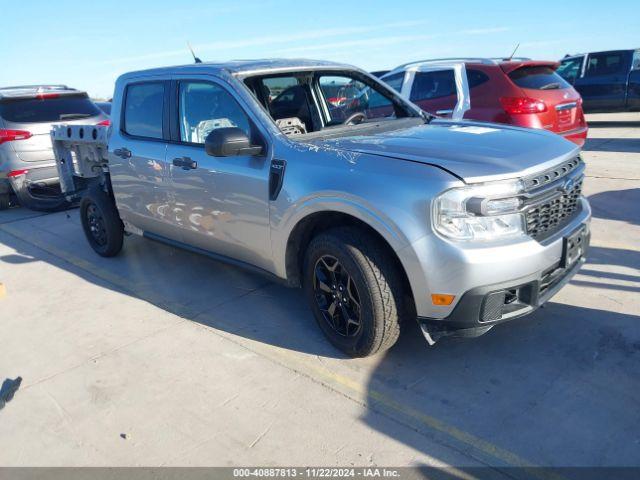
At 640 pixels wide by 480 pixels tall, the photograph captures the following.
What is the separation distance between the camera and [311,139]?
11.9 ft

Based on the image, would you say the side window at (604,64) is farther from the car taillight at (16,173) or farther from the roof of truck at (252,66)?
the car taillight at (16,173)

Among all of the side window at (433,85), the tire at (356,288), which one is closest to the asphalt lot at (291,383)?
the tire at (356,288)

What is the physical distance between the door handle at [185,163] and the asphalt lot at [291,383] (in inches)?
45.0

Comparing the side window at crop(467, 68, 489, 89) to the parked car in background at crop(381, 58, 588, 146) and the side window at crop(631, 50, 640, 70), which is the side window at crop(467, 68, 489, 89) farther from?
the side window at crop(631, 50, 640, 70)

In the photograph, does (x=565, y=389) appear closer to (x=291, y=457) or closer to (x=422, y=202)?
(x=422, y=202)

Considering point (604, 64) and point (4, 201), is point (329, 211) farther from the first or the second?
point (604, 64)

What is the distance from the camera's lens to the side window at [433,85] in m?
7.37

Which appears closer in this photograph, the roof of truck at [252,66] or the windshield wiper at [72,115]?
the roof of truck at [252,66]

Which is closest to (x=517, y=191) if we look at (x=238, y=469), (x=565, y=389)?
(x=565, y=389)

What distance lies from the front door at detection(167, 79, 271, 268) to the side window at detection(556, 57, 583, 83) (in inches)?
512

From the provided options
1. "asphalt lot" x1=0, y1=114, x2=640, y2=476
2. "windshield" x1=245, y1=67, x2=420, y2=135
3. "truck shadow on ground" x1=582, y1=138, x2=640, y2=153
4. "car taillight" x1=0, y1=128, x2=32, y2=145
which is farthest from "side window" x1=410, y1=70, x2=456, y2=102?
"car taillight" x1=0, y1=128, x2=32, y2=145

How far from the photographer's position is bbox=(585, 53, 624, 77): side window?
534 inches

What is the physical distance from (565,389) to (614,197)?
4467 millimetres

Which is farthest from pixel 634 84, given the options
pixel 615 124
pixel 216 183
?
pixel 216 183
